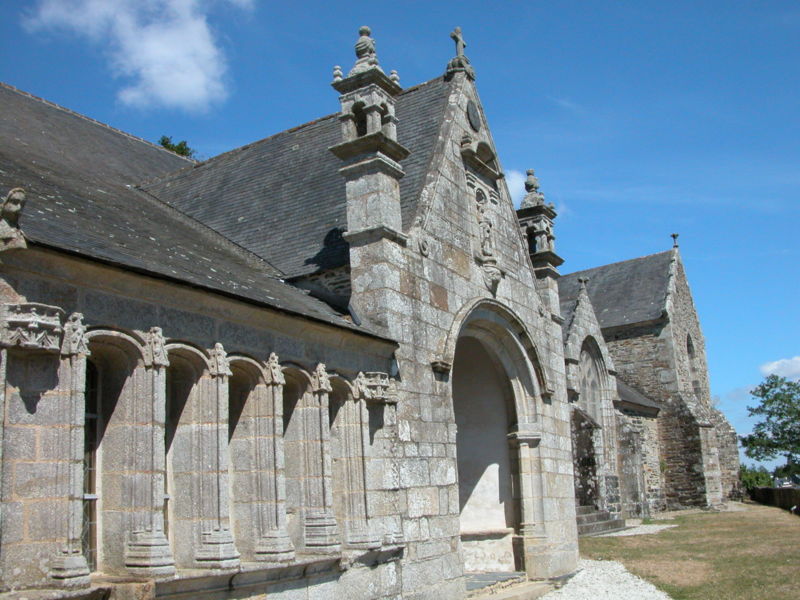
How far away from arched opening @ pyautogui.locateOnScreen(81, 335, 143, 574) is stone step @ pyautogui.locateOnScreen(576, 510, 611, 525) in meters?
15.1

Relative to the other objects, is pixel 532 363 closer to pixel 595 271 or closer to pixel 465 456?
pixel 465 456

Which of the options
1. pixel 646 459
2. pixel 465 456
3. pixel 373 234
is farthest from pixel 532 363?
pixel 646 459

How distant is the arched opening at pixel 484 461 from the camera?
12.9m

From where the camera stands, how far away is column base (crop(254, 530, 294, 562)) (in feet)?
25.3

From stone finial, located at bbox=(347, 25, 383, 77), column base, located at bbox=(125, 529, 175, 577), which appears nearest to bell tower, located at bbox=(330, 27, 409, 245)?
stone finial, located at bbox=(347, 25, 383, 77)

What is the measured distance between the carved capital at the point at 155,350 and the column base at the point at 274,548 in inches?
79.1

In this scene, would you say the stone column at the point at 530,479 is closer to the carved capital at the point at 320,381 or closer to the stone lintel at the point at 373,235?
the stone lintel at the point at 373,235

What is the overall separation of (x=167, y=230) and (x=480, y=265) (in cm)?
444

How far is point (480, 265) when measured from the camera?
1212cm

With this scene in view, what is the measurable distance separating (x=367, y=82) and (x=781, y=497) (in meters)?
24.1

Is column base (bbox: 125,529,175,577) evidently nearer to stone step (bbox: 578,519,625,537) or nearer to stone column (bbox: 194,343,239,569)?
stone column (bbox: 194,343,239,569)

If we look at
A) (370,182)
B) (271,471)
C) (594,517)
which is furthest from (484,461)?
(594,517)

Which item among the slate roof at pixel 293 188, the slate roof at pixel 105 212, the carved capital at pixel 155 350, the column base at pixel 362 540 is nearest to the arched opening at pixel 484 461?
the slate roof at pixel 293 188

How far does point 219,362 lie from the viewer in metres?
7.54
